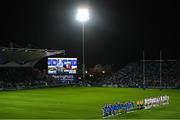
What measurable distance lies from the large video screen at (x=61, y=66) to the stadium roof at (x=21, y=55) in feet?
5.95

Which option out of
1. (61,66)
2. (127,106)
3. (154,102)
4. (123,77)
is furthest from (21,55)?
(127,106)

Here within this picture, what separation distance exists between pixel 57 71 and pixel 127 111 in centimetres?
3787

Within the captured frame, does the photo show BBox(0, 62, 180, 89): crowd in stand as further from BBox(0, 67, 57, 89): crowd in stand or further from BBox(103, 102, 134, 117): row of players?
BBox(103, 102, 134, 117): row of players

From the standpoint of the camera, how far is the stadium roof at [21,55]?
62.1 m

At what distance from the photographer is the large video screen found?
66688 millimetres

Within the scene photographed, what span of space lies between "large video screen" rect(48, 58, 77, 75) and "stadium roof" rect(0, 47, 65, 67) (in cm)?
181

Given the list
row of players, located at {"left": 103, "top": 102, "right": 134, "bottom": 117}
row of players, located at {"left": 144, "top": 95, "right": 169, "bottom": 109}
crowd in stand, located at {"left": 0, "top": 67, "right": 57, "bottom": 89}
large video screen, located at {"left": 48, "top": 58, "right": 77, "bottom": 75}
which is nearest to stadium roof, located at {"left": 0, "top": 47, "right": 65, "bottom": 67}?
crowd in stand, located at {"left": 0, "top": 67, "right": 57, "bottom": 89}

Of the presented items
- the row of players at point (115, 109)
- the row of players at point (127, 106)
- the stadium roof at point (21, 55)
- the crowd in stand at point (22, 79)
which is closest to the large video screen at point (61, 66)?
the stadium roof at point (21, 55)

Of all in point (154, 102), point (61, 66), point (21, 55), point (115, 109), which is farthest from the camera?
point (21, 55)

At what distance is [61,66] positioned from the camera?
2638 inches

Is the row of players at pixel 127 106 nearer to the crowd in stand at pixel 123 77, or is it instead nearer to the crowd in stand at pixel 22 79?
the crowd in stand at pixel 123 77

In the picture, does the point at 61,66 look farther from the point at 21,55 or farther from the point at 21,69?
the point at 21,69

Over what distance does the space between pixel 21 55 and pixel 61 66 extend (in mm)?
7173

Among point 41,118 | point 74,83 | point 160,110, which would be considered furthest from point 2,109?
point 74,83
